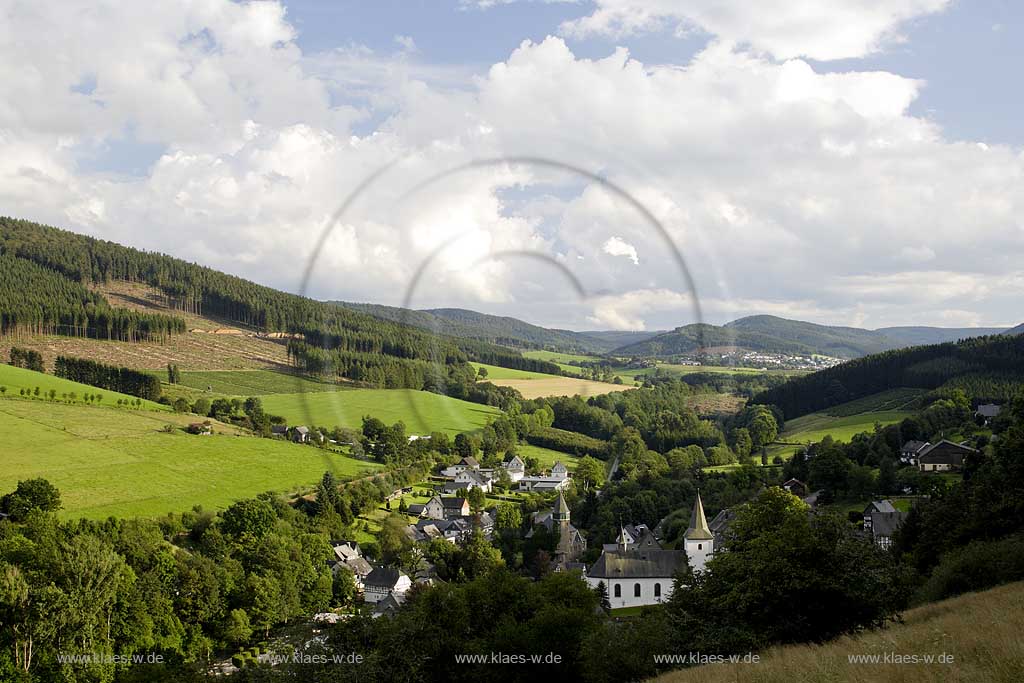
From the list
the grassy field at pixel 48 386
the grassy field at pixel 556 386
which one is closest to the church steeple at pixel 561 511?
the grassy field at pixel 556 386

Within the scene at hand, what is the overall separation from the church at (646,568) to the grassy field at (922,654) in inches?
1301

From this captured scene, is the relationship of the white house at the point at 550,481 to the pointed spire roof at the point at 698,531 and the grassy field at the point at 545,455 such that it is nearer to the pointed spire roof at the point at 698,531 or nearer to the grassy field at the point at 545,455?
the grassy field at the point at 545,455

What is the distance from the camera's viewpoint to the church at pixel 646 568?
50.2 meters

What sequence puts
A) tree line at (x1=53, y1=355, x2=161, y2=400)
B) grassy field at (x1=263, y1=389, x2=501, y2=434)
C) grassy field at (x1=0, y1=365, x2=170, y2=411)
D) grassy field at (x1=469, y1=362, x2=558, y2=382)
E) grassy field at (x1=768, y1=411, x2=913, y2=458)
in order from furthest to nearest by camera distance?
tree line at (x1=53, y1=355, x2=161, y2=400) → grassy field at (x1=0, y1=365, x2=170, y2=411) → grassy field at (x1=768, y1=411, x2=913, y2=458) → grassy field at (x1=469, y1=362, x2=558, y2=382) → grassy field at (x1=263, y1=389, x2=501, y2=434)

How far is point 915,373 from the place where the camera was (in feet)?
358

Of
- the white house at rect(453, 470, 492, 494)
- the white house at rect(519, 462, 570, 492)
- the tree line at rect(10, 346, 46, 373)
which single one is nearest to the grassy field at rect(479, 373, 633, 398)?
the white house at rect(519, 462, 570, 492)

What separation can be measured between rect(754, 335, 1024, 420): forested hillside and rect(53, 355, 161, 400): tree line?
72015 millimetres

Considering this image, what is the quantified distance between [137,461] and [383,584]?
24.3 m

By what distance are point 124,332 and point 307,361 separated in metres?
103

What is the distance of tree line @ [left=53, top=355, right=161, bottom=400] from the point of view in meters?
90.6

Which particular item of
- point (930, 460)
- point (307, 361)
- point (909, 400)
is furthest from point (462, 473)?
point (909, 400)

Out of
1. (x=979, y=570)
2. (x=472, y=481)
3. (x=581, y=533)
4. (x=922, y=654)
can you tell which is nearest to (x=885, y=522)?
(x=581, y=533)

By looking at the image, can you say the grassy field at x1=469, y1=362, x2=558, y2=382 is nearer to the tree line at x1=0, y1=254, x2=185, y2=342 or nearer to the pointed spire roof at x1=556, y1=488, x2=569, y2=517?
the pointed spire roof at x1=556, y1=488, x2=569, y2=517

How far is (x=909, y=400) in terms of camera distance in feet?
332
